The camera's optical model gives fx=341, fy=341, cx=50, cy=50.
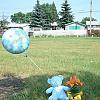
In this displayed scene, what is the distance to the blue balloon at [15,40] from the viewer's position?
7.83 metres

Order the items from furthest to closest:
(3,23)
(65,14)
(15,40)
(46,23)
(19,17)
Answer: (19,17) < (46,23) < (3,23) < (65,14) < (15,40)

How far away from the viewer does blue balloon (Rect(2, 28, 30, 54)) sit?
7832 mm

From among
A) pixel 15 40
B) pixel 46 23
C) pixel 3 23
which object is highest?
pixel 15 40

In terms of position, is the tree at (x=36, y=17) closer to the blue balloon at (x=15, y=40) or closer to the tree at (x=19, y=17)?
the tree at (x=19, y=17)

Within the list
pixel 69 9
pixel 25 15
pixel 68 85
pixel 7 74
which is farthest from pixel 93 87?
pixel 25 15

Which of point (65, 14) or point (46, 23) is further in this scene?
point (46, 23)

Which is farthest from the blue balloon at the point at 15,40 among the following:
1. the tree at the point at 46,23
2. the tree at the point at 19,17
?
the tree at the point at 19,17

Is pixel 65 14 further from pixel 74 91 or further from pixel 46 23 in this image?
pixel 74 91

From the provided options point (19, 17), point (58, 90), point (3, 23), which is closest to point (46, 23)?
point (3, 23)

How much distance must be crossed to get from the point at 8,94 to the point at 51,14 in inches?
3834

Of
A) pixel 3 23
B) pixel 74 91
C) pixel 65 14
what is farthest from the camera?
pixel 3 23

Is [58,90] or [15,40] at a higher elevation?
[15,40]

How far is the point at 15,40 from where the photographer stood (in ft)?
25.7

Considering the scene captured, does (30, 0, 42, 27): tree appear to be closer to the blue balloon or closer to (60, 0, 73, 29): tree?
(60, 0, 73, 29): tree
